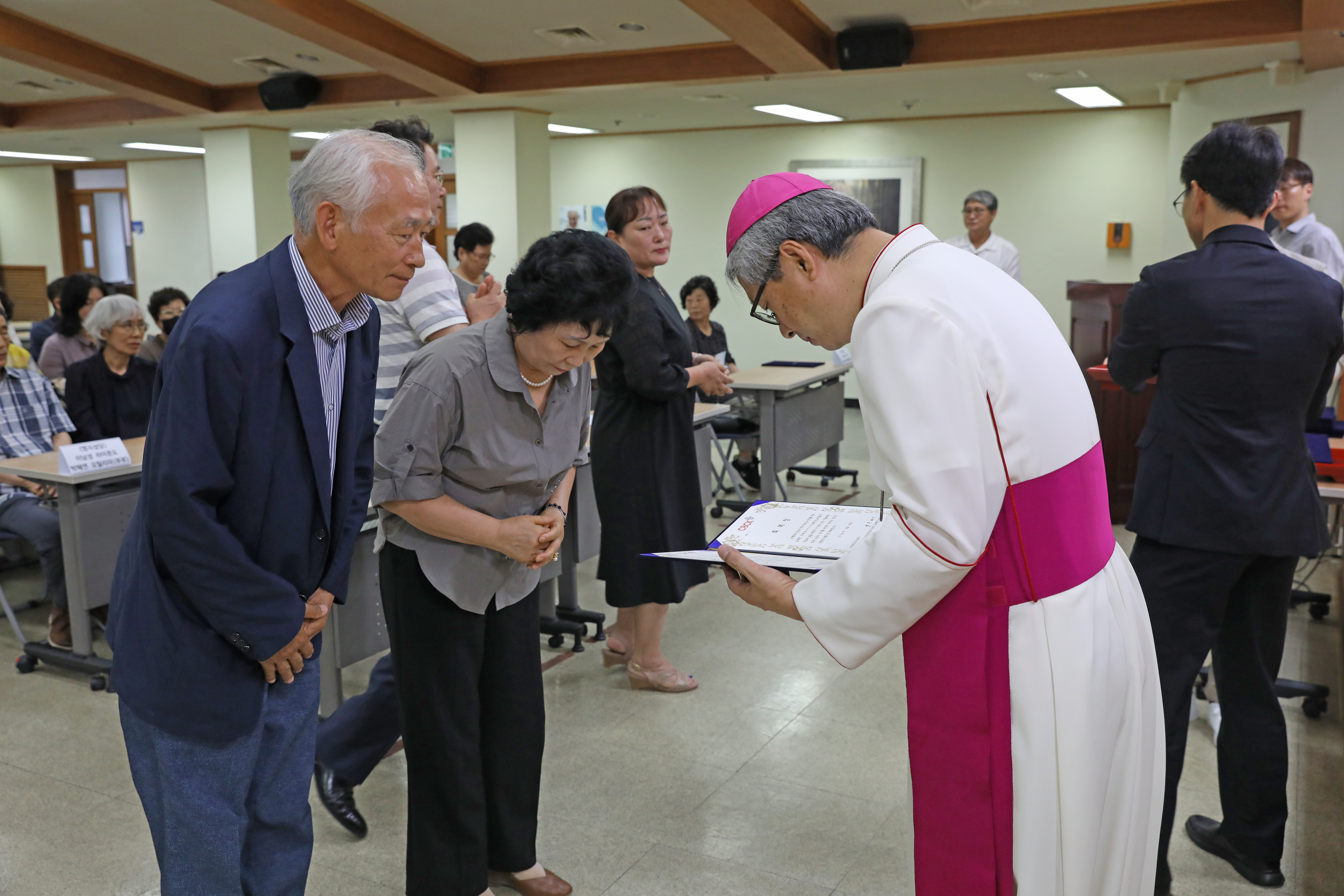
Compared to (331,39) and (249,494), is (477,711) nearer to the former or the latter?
(249,494)

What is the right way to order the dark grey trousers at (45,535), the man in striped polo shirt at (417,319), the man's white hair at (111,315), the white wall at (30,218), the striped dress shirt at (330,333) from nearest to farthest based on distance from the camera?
1. the striped dress shirt at (330,333)
2. the man in striped polo shirt at (417,319)
3. the dark grey trousers at (45,535)
4. the man's white hair at (111,315)
5. the white wall at (30,218)

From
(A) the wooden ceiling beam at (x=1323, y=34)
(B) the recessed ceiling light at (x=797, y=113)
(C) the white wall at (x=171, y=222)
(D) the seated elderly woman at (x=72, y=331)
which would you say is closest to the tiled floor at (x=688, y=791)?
(D) the seated elderly woman at (x=72, y=331)

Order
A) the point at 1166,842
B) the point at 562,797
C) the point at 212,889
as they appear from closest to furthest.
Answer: the point at 212,889
the point at 1166,842
the point at 562,797

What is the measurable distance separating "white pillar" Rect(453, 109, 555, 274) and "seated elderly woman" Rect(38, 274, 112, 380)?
3.92 meters

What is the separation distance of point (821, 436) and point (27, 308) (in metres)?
14.4

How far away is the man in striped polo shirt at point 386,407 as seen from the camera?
2.69m

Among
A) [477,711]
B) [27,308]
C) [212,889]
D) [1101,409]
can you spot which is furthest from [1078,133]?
[27,308]

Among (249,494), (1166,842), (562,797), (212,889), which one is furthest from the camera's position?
(562,797)

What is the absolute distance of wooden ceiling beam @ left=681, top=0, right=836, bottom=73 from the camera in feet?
19.7

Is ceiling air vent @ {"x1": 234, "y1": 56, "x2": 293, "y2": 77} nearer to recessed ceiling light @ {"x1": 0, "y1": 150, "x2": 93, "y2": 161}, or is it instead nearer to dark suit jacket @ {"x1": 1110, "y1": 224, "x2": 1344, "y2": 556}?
recessed ceiling light @ {"x1": 0, "y1": 150, "x2": 93, "y2": 161}

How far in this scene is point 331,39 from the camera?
22.5 ft

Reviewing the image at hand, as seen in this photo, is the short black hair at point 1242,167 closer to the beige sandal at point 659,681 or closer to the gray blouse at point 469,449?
the gray blouse at point 469,449

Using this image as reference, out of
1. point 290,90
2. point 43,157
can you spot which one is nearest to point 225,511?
point 290,90

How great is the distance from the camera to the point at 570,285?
1981 mm
